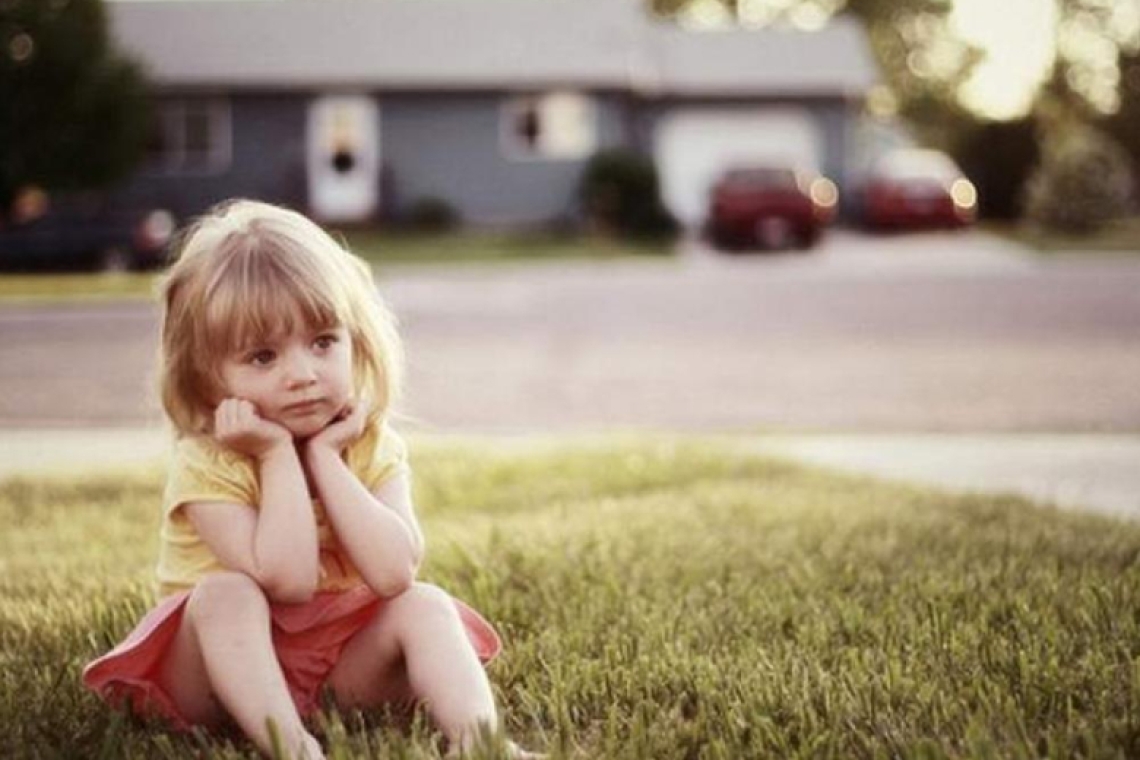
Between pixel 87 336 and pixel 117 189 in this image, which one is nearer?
pixel 87 336

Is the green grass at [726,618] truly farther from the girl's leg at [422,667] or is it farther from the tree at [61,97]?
the tree at [61,97]

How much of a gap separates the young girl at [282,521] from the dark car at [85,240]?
61.5ft

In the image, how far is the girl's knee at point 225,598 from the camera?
2629 millimetres

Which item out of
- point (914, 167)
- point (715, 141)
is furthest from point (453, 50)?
point (914, 167)

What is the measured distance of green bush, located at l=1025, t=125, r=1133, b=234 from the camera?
93.2 ft

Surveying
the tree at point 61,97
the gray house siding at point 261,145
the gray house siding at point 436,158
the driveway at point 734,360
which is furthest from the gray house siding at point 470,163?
the driveway at point 734,360

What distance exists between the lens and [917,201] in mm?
29594

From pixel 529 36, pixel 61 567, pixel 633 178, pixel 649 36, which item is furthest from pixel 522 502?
pixel 649 36

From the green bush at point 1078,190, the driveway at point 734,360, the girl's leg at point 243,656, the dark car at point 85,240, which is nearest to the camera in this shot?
the girl's leg at point 243,656

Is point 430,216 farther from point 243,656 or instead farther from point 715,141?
point 243,656

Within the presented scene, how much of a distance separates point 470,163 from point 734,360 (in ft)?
64.6

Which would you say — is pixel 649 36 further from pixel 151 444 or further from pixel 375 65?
pixel 151 444

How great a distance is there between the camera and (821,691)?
285cm

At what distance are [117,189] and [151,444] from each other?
22.2m
